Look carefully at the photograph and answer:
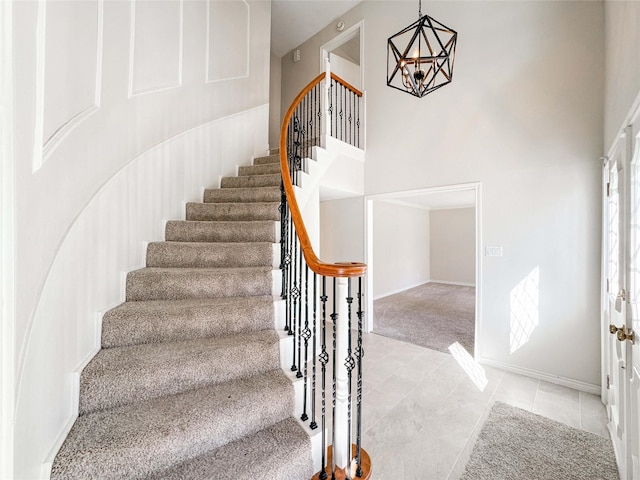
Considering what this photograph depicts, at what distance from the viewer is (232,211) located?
298 cm

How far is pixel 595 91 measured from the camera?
2531 millimetres

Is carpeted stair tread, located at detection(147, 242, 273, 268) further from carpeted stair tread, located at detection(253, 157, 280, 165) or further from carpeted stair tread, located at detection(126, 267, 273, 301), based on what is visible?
carpeted stair tread, located at detection(253, 157, 280, 165)

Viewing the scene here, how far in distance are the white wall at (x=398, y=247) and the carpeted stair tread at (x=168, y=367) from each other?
15.7ft

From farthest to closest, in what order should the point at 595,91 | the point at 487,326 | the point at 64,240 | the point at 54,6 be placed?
the point at 487,326
the point at 595,91
the point at 64,240
the point at 54,6

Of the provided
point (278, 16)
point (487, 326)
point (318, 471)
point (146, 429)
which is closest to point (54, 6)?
point (146, 429)

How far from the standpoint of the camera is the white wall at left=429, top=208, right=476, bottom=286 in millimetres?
8047

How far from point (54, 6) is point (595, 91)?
3860mm

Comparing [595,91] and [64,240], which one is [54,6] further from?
[595,91]

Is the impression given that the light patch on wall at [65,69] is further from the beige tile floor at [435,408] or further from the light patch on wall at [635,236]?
the light patch on wall at [635,236]

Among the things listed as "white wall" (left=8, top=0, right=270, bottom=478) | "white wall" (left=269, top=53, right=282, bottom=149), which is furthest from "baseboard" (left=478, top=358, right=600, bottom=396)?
"white wall" (left=269, top=53, right=282, bottom=149)

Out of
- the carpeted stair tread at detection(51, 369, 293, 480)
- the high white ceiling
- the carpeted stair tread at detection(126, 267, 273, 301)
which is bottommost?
the carpeted stair tread at detection(51, 369, 293, 480)

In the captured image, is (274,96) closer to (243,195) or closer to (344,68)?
(344,68)

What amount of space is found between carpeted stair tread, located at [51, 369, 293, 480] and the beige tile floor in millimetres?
888

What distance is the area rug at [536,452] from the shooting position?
169 cm
